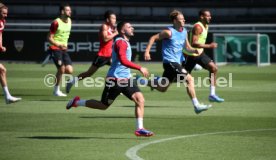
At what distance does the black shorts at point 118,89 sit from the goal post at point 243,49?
22654mm

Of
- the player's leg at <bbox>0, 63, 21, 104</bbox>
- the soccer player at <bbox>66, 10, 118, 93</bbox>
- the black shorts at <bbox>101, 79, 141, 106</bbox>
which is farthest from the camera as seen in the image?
the soccer player at <bbox>66, 10, 118, 93</bbox>

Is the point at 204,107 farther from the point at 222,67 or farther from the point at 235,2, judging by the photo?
the point at 235,2

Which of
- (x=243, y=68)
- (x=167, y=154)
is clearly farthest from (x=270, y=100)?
Result: (x=243, y=68)

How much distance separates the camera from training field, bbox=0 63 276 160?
11375 mm

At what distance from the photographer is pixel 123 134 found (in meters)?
13.5

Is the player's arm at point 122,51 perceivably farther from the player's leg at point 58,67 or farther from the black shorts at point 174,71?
the player's leg at point 58,67

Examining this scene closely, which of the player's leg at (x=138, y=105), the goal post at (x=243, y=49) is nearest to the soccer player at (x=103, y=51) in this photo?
the player's leg at (x=138, y=105)

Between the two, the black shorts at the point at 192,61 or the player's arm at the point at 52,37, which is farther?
the player's arm at the point at 52,37

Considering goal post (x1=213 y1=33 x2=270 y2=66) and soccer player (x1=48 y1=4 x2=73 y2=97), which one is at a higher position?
soccer player (x1=48 y1=4 x2=73 y2=97)

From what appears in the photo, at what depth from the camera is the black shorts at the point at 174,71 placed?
55.2 ft

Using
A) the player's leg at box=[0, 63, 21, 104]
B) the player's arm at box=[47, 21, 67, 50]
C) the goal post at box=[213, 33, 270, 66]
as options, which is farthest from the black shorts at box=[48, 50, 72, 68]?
the goal post at box=[213, 33, 270, 66]

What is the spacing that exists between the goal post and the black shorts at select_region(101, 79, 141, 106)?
22654mm

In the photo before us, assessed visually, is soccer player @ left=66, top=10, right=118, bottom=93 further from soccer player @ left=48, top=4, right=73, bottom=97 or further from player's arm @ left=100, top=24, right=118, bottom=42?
soccer player @ left=48, top=4, right=73, bottom=97

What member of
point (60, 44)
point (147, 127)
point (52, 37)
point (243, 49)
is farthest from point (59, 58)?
point (243, 49)
